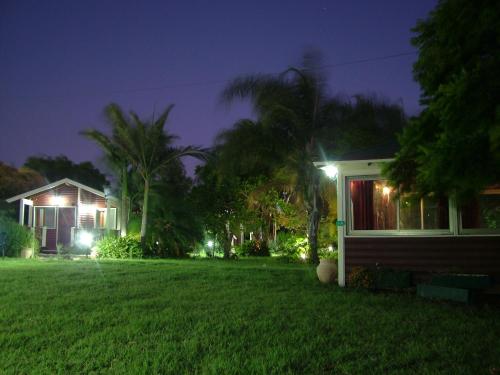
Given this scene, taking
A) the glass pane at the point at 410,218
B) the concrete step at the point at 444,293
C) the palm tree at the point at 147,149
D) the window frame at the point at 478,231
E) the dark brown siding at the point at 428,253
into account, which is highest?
the palm tree at the point at 147,149

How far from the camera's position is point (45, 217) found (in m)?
25.2

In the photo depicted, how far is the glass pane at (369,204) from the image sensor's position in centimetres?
1232

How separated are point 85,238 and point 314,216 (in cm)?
1059

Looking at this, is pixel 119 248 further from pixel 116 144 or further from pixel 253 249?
pixel 253 249

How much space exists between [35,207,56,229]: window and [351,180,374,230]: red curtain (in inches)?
681

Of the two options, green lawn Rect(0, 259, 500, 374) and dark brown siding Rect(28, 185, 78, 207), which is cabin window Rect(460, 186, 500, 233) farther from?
dark brown siding Rect(28, 185, 78, 207)

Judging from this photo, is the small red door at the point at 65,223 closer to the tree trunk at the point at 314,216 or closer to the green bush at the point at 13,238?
the green bush at the point at 13,238

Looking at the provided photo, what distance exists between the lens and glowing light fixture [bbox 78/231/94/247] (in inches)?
897

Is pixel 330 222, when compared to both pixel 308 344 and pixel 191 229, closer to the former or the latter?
pixel 191 229

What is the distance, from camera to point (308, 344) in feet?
20.0

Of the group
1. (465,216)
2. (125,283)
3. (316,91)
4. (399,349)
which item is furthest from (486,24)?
(316,91)

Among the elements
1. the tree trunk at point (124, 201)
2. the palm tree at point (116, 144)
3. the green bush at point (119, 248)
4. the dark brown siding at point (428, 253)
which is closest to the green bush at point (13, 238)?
the green bush at point (119, 248)

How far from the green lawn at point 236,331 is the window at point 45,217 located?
1465 cm

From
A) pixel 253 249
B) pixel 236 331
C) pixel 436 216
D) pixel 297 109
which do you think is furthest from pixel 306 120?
pixel 236 331
